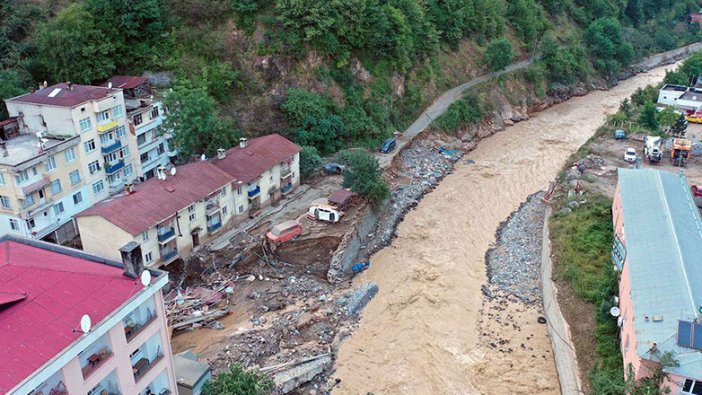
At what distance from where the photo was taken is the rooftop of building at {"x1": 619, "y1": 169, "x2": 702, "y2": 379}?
63.5 ft

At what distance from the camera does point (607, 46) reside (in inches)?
2579

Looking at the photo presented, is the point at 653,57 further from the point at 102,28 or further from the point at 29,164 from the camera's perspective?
the point at 29,164

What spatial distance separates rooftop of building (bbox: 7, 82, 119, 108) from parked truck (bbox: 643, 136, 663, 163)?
34912 mm

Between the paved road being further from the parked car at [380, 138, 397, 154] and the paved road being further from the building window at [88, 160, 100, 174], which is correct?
the building window at [88, 160, 100, 174]

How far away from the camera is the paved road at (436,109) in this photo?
143ft

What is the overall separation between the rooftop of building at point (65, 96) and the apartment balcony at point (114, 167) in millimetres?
3800

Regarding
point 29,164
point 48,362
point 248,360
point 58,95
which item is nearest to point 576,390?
point 248,360

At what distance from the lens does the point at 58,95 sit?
98.6ft

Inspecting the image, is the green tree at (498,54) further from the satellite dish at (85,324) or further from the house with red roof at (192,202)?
the satellite dish at (85,324)

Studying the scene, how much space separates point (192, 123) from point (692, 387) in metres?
27.3

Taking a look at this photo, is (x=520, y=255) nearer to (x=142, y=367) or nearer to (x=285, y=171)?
(x=285, y=171)

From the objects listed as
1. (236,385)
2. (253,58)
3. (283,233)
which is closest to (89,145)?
(283,233)

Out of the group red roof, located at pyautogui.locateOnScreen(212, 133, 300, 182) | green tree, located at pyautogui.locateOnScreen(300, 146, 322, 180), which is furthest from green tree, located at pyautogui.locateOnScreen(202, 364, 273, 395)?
green tree, located at pyautogui.locateOnScreen(300, 146, 322, 180)

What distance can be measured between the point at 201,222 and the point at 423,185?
16.9 meters
